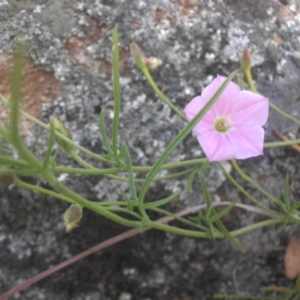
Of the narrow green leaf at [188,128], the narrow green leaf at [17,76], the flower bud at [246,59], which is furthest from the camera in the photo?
the flower bud at [246,59]

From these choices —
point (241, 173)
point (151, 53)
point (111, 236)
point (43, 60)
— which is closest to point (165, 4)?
point (151, 53)

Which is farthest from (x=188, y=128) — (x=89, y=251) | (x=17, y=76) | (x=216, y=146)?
(x=89, y=251)

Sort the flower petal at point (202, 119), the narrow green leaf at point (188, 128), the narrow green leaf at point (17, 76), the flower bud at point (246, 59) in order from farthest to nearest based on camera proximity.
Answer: the flower bud at point (246, 59), the flower petal at point (202, 119), the narrow green leaf at point (188, 128), the narrow green leaf at point (17, 76)

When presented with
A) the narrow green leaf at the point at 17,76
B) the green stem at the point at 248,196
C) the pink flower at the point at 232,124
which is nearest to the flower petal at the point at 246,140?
the pink flower at the point at 232,124

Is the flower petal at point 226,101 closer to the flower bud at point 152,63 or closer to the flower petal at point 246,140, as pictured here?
the flower petal at point 246,140

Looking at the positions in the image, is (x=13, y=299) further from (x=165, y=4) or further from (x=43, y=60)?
(x=165, y=4)

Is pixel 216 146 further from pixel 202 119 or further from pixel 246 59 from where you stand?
pixel 246 59
